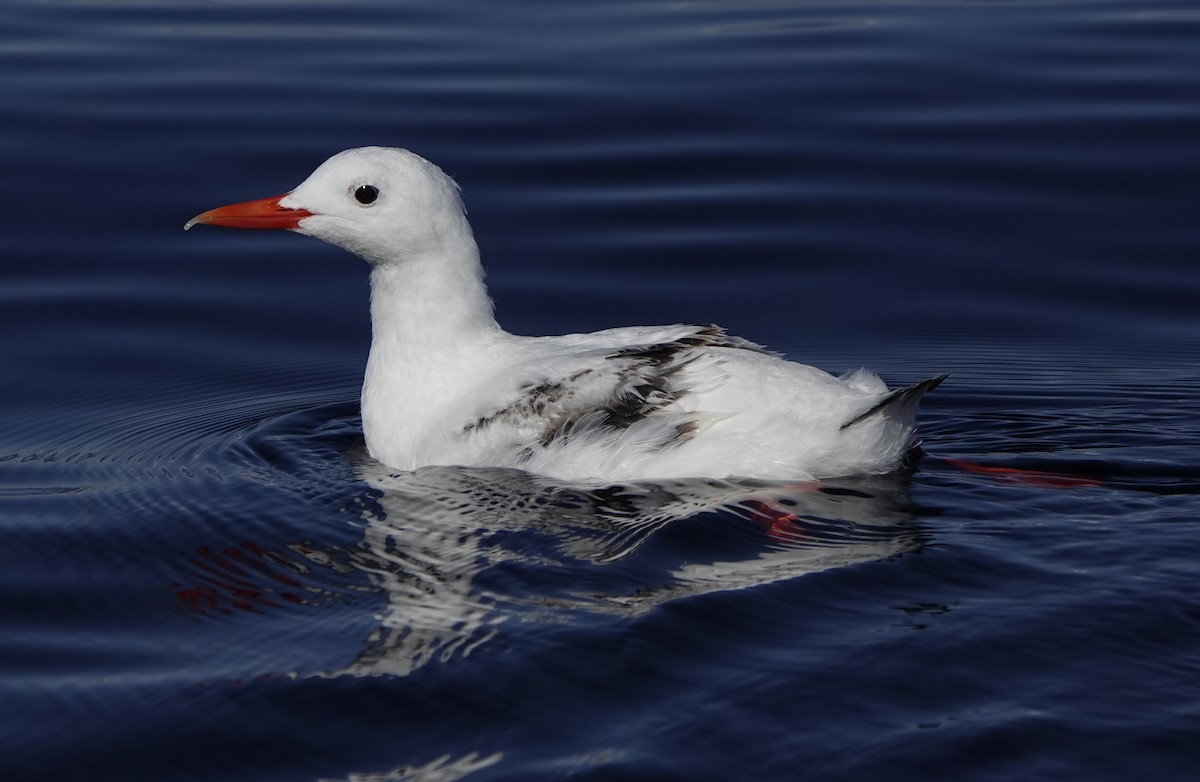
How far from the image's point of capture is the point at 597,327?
393 inches

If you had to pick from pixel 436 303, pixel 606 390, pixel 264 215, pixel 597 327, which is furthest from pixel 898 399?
pixel 597 327

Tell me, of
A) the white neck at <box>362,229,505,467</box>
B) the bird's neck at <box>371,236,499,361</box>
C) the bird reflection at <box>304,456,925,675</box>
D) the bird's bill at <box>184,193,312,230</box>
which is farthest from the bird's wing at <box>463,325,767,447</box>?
the bird's bill at <box>184,193,312,230</box>

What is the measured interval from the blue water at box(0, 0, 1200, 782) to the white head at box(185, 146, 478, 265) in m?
1.10

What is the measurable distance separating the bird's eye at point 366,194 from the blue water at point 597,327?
125 centimetres

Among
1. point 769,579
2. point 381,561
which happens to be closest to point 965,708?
point 769,579

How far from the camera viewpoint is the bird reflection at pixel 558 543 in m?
6.04

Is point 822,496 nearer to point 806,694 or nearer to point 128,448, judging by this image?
point 806,694

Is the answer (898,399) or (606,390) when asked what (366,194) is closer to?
(606,390)

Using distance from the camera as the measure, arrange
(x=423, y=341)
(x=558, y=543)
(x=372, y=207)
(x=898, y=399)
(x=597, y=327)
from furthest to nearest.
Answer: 1. (x=597, y=327)
2. (x=423, y=341)
3. (x=372, y=207)
4. (x=898, y=399)
5. (x=558, y=543)

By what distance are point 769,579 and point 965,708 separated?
1166mm

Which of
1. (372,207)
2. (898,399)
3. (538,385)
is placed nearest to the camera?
(898,399)

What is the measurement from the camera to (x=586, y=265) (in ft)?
36.0

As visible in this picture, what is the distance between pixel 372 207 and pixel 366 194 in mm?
70

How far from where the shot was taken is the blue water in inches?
210
